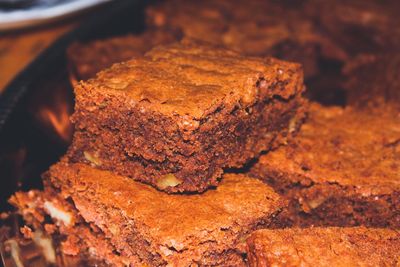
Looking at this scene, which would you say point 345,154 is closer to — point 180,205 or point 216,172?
point 216,172

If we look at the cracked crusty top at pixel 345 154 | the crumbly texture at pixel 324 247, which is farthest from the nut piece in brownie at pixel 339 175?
the crumbly texture at pixel 324 247

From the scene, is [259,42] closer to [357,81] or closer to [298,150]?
[357,81]

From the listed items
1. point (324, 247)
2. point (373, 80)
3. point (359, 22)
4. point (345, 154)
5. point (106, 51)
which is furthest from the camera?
point (359, 22)

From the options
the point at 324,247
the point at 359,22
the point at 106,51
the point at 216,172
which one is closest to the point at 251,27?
the point at 359,22

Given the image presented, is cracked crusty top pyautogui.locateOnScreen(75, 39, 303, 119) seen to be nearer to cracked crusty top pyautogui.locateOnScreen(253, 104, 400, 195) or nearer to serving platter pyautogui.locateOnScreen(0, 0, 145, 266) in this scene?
cracked crusty top pyautogui.locateOnScreen(253, 104, 400, 195)

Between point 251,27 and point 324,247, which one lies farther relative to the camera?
point 251,27

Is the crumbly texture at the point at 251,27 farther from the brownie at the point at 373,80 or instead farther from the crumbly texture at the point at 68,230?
the crumbly texture at the point at 68,230
